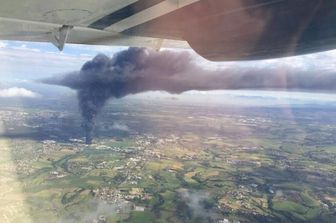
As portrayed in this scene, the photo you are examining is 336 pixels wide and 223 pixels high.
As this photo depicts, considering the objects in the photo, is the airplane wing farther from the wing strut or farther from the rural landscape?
the rural landscape

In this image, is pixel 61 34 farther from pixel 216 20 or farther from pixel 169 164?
pixel 169 164

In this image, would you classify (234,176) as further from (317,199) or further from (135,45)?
(135,45)

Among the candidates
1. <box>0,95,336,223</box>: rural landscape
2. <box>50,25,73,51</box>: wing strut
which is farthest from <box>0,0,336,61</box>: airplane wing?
<box>0,95,336,223</box>: rural landscape

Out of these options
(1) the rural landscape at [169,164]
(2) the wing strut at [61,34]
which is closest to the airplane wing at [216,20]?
(2) the wing strut at [61,34]

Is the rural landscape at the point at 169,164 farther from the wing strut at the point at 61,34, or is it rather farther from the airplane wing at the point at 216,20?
the airplane wing at the point at 216,20

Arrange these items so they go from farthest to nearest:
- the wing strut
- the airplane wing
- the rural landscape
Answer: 1. the rural landscape
2. the wing strut
3. the airplane wing

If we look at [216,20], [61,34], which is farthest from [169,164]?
[216,20]
